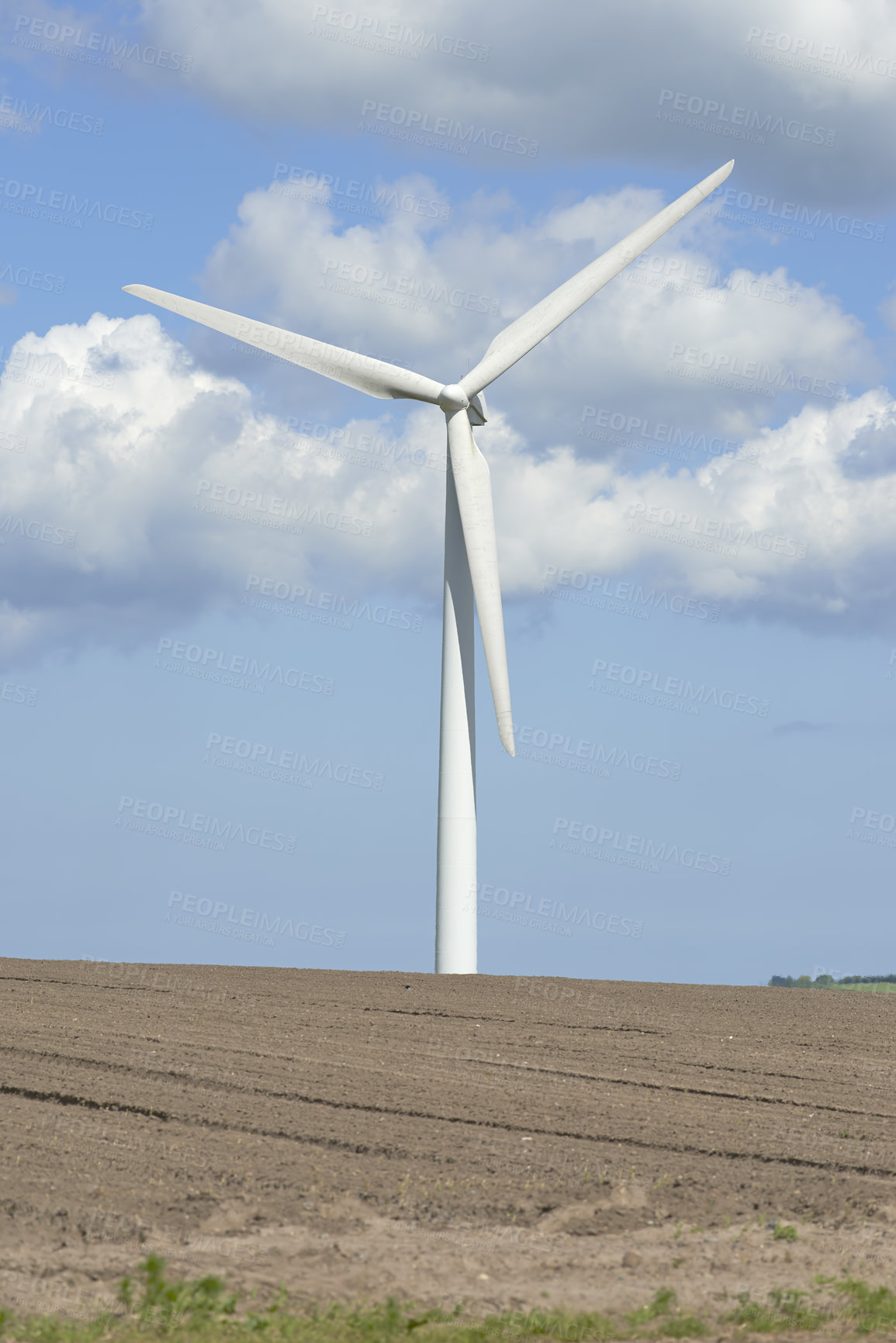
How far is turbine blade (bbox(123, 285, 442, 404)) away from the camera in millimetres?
26859

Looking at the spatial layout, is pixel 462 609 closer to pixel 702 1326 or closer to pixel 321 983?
pixel 321 983

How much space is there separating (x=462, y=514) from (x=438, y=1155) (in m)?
15.9

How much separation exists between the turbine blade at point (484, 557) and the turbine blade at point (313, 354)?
59.0 inches

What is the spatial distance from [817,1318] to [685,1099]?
6193 millimetres

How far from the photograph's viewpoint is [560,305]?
27.2m

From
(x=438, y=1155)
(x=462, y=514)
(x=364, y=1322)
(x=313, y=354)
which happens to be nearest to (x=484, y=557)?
(x=462, y=514)

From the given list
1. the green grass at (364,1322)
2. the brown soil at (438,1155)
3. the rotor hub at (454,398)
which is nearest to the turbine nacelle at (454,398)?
the rotor hub at (454,398)

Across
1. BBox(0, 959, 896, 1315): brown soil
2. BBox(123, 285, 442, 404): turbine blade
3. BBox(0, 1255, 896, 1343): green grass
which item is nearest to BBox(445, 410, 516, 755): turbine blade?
BBox(123, 285, 442, 404): turbine blade

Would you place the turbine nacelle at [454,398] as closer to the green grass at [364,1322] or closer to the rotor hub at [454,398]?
the rotor hub at [454,398]

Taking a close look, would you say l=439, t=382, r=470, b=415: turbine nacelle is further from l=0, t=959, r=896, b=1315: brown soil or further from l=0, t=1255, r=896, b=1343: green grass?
l=0, t=1255, r=896, b=1343: green grass

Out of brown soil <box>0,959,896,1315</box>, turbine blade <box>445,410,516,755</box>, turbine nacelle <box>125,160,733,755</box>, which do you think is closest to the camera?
brown soil <box>0,959,896,1315</box>

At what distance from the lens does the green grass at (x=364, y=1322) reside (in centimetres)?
782

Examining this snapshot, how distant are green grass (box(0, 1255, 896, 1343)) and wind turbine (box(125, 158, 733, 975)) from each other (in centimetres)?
1657

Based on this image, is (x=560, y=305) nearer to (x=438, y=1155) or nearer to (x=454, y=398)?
(x=454, y=398)
